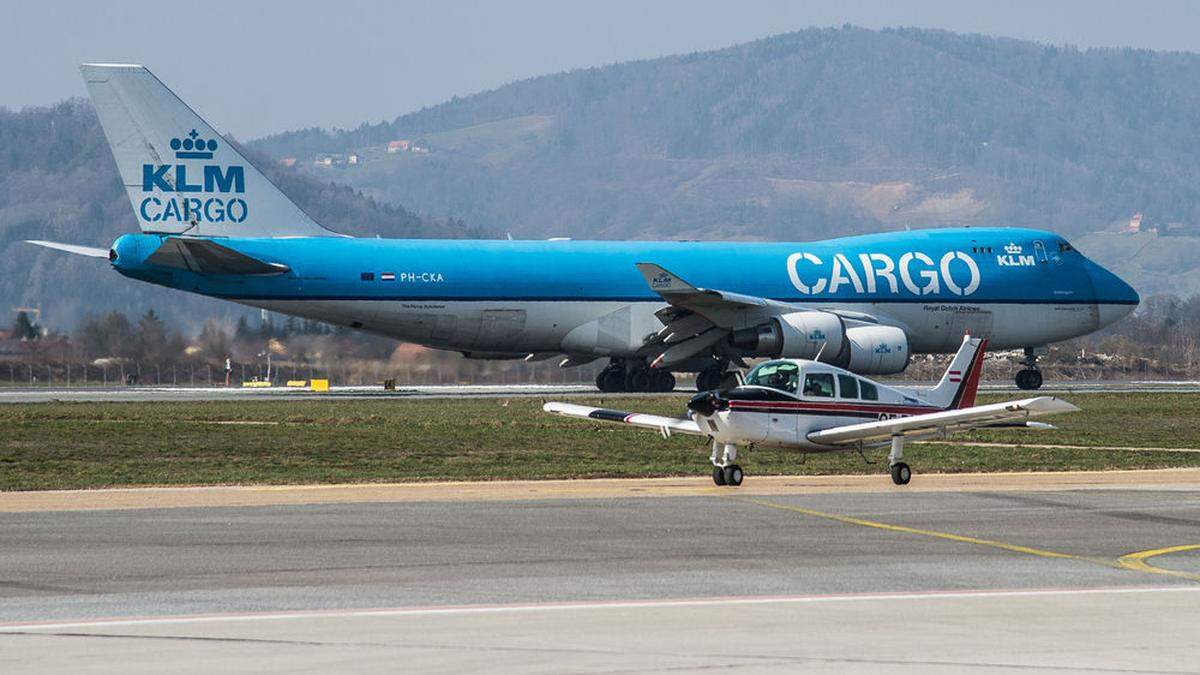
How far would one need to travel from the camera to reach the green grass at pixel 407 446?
100 feet

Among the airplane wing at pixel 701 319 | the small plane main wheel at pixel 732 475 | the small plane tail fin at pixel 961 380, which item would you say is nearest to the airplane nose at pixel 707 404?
the small plane main wheel at pixel 732 475

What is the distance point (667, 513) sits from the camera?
903 inches

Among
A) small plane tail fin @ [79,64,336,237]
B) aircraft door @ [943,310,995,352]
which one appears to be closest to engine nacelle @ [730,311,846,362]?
aircraft door @ [943,310,995,352]

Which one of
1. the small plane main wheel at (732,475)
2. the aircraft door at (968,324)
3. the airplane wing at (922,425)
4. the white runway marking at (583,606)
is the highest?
the aircraft door at (968,324)

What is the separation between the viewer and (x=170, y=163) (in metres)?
52.7

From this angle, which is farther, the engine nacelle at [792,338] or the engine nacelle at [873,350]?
the engine nacelle at [873,350]

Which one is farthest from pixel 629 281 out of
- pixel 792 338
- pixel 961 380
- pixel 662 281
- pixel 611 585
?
pixel 611 585

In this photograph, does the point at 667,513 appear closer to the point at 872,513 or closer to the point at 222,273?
the point at 872,513

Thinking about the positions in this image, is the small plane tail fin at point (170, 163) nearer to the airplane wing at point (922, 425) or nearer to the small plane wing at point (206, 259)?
the small plane wing at point (206, 259)

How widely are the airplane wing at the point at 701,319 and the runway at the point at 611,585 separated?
28.1 m

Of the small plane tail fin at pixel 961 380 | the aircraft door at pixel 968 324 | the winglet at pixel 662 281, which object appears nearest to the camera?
the small plane tail fin at pixel 961 380

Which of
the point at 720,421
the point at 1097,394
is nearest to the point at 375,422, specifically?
the point at 720,421

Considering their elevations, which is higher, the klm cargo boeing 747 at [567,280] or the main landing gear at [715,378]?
Result: the klm cargo boeing 747 at [567,280]

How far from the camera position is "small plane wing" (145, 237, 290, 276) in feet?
165
